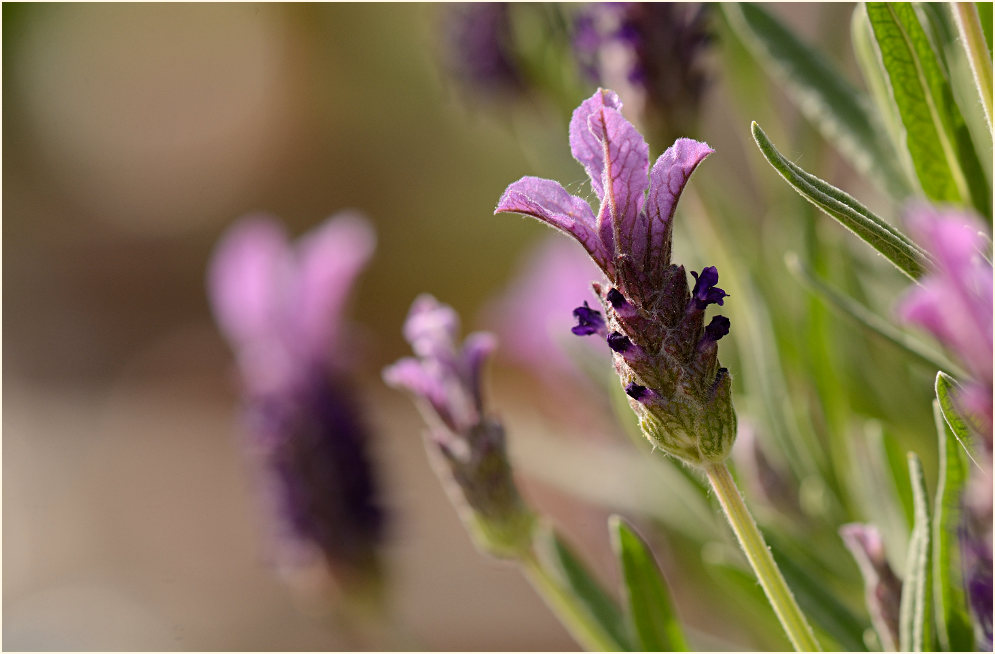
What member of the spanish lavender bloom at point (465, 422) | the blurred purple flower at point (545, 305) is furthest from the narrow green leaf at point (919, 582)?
the blurred purple flower at point (545, 305)

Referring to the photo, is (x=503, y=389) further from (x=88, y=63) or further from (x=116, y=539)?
(x=88, y=63)

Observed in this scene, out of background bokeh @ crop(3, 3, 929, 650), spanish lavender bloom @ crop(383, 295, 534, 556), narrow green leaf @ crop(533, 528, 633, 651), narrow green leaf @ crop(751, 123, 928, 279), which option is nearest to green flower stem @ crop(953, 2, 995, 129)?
narrow green leaf @ crop(751, 123, 928, 279)

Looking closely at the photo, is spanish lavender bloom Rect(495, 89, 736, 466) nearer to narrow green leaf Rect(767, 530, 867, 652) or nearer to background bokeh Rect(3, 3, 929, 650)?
narrow green leaf Rect(767, 530, 867, 652)

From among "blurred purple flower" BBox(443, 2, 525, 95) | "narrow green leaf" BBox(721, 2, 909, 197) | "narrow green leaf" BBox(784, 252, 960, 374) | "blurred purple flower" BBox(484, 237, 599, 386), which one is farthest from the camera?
"blurred purple flower" BBox(484, 237, 599, 386)

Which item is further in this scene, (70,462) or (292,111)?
(292,111)

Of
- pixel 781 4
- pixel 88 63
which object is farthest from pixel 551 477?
pixel 88 63

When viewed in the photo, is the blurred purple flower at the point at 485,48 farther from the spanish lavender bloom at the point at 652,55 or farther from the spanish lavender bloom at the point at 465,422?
the spanish lavender bloom at the point at 465,422
